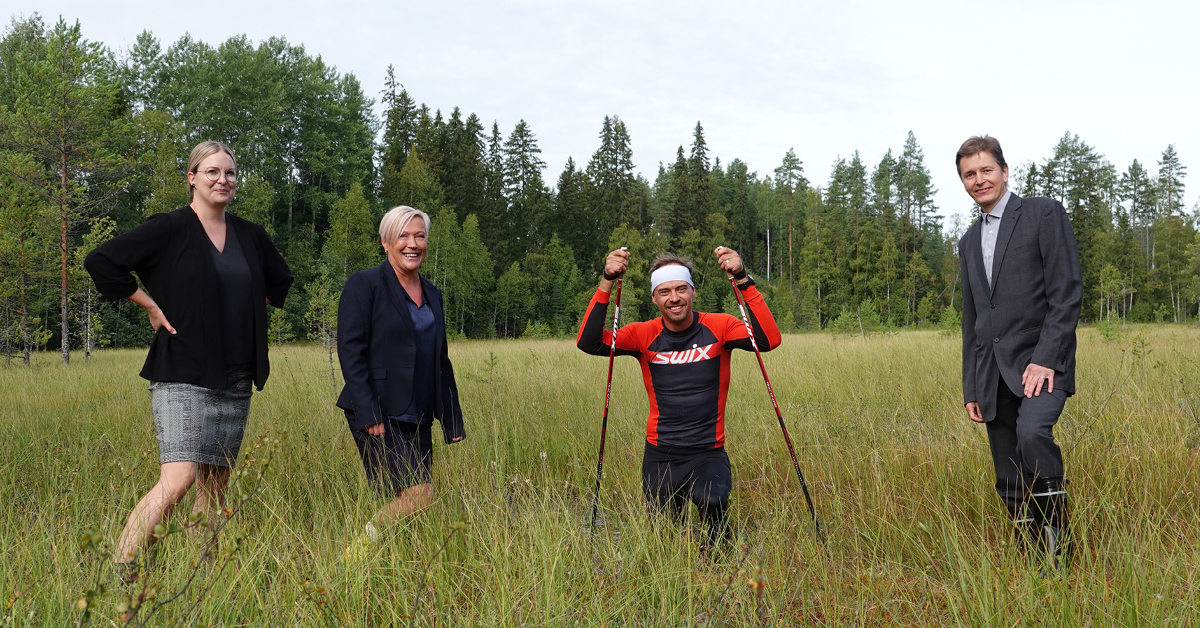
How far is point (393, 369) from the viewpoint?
132 inches

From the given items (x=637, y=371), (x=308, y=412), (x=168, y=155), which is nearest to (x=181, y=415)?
(x=308, y=412)

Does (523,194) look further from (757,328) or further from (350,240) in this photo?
(757,328)

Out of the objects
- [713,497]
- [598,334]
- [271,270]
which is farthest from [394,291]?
[713,497]

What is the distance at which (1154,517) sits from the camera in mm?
3322

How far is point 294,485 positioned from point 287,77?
41959 millimetres

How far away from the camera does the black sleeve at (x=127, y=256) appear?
2893 millimetres

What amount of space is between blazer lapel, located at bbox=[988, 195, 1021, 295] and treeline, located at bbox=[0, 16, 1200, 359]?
18.0 m

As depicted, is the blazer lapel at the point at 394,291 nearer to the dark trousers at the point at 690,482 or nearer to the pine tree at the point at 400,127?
the dark trousers at the point at 690,482

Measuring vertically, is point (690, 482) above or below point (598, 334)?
below

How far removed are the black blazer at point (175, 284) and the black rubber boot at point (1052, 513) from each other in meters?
3.64

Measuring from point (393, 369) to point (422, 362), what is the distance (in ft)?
0.54

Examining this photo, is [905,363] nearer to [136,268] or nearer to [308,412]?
[308,412]

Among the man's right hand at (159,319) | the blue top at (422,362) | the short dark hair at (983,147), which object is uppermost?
the short dark hair at (983,147)

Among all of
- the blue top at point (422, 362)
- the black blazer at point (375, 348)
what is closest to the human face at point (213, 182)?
the black blazer at point (375, 348)
